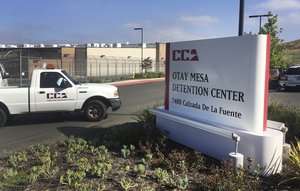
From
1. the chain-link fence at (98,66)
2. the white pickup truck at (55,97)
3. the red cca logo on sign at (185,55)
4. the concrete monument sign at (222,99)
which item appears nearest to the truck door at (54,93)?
the white pickup truck at (55,97)

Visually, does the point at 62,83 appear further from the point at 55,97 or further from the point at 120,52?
the point at 120,52

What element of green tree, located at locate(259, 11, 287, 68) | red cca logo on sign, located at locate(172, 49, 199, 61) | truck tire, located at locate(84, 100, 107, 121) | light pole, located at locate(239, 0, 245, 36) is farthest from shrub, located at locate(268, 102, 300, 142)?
green tree, located at locate(259, 11, 287, 68)

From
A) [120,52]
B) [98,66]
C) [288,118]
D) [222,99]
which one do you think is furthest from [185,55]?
[120,52]

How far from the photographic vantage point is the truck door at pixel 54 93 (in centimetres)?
1241

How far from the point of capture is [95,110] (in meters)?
13.0

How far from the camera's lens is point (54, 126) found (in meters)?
12.1

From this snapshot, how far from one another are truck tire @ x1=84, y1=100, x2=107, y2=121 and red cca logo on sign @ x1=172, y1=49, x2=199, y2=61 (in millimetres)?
5393

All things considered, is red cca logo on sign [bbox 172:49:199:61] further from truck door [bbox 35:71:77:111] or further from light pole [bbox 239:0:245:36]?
truck door [bbox 35:71:77:111]

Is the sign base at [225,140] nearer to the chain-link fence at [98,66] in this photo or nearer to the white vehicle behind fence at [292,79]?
the white vehicle behind fence at [292,79]

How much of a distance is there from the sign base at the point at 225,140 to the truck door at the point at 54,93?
5.10m

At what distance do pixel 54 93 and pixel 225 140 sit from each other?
7.31m

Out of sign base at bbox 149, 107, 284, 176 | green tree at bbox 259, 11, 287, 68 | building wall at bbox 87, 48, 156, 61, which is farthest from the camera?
building wall at bbox 87, 48, 156, 61

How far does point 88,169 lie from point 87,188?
32.5 inches

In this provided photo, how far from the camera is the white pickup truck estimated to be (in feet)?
40.3
